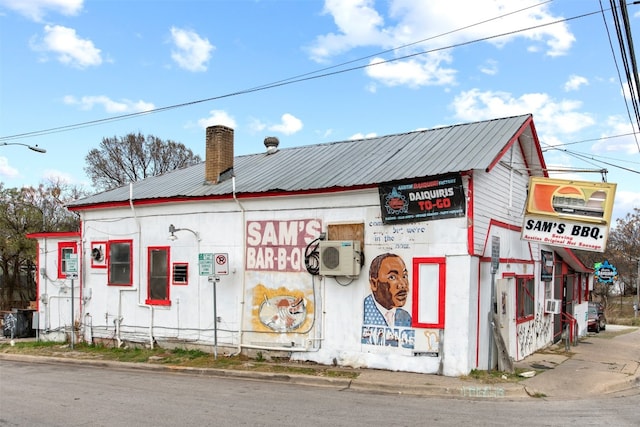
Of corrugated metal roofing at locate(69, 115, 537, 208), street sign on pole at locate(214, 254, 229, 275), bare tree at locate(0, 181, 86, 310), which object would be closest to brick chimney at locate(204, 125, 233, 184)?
corrugated metal roofing at locate(69, 115, 537, 208)

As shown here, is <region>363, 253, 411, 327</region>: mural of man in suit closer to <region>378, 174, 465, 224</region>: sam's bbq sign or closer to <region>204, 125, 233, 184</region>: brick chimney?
<region>378, 174, 465, 224</region>: sam's bbq sign

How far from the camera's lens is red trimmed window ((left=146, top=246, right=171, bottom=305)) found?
15578mm

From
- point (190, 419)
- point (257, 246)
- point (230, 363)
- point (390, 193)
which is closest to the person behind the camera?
point (190, 419)

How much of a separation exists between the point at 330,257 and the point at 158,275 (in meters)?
5.81

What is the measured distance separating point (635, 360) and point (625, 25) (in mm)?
9891

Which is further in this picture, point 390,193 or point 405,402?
point 390,193

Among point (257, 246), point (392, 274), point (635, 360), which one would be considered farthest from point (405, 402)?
point (635, 360)

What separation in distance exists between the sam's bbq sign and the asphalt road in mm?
3808

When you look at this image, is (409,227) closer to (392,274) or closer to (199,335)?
(392,274)

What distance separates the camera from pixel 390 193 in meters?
12.3

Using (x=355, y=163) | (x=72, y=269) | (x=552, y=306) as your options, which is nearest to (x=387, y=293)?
(x=355, y=163)

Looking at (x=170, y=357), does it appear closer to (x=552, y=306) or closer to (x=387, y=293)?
(x=387, y=293)

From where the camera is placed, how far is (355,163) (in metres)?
14.3

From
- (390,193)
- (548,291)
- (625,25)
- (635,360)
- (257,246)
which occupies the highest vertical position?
(625,25)
